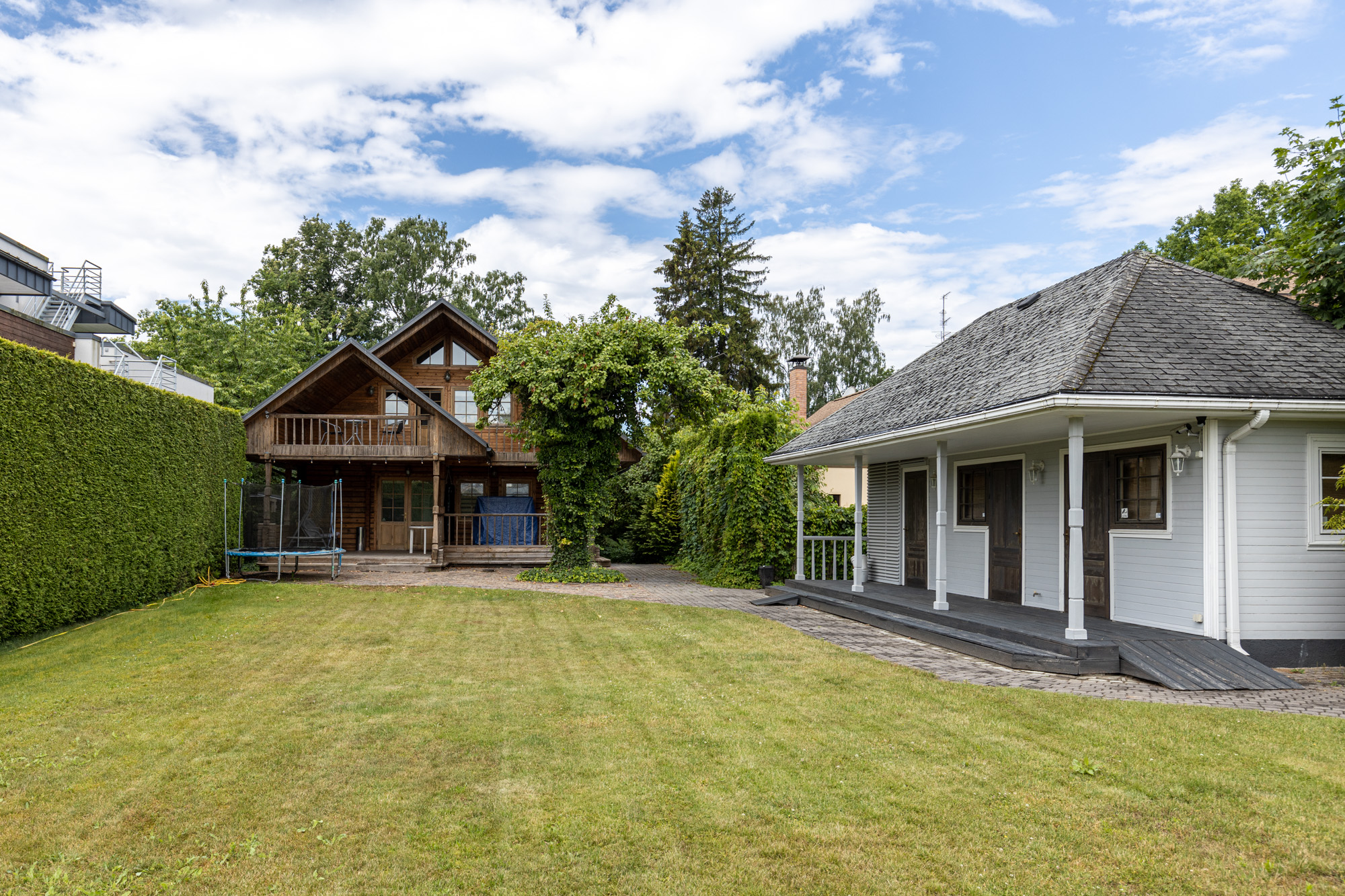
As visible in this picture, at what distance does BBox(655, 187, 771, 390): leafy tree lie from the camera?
3456 cm

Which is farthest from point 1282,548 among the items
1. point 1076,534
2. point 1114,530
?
point 1076,534

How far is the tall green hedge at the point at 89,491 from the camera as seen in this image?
8648 millimetres

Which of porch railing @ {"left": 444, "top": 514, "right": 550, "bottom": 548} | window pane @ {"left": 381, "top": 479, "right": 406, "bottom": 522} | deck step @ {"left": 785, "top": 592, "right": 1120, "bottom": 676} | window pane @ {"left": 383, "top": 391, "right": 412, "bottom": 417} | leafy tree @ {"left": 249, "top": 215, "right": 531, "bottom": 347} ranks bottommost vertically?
deck step @ {"left": 785, "top": 592, "right": 1120, "bottom": 676}

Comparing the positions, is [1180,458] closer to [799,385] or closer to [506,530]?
[506,530]

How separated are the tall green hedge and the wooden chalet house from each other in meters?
4.91

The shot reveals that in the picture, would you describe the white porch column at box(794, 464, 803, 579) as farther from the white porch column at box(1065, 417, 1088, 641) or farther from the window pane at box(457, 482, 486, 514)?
the window pane at box(457, 482, 486, 514)

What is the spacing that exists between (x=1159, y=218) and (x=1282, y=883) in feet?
88.2

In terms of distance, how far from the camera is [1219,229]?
23.8 meters

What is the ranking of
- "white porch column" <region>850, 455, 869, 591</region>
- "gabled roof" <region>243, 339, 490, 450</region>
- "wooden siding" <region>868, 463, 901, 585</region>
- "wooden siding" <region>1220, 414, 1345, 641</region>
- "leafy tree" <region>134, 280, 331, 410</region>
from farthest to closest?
"leafy tree" <region>134, 280, 331, 410</region>, "gabled roof" <region>243, 339, 490, 450</region>, "wooden siding" <region>868, 463, 901, 585</region>, "white porch column" <region>850, 455, 869, 591</region>, "wooden siding" <region>1220, 414, 1345, 641</region>

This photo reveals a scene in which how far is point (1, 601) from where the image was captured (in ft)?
27.1

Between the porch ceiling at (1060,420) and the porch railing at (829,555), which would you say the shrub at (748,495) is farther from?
the porch ceiling at (1060,420)

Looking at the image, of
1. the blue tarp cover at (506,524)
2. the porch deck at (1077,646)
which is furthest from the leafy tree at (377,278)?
the porch deck at (1077,646)

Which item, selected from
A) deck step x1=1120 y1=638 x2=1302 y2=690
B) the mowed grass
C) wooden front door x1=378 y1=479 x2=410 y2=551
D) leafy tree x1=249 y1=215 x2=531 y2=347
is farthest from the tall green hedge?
leafy tree x1=249 y1=215 x2=531 y2=347

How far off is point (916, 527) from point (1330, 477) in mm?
6256
